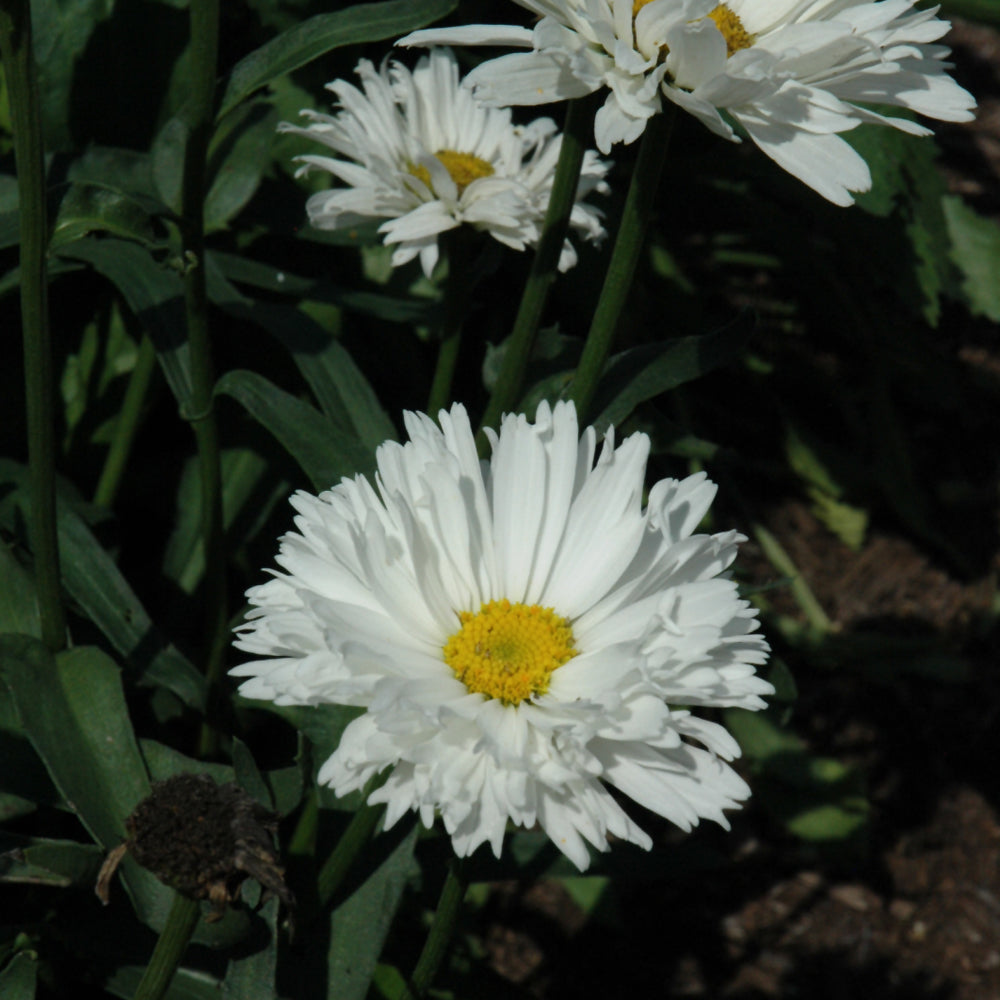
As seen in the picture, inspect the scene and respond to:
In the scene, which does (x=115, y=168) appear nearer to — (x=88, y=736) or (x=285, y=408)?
(x=285, y=408)

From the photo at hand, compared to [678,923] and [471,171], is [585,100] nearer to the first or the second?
[471,171]

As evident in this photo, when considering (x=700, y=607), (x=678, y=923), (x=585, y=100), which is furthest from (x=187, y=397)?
(x=678, y=923)

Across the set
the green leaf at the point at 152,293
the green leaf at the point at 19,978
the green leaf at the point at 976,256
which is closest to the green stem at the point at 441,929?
the green leaf at the point at 19,978

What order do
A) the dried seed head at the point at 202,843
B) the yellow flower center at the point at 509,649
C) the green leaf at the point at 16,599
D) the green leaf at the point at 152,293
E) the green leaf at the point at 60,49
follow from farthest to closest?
the green leaf at the point at 60,49 < the green leaf at the point at 152,293 < the green leaf at the point at 16,599 < the yellow flower center at the point at 509,649 < the dried seed head at the point at 202,843

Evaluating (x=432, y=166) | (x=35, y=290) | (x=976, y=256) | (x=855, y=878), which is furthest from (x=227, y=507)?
(x=976, y=256)

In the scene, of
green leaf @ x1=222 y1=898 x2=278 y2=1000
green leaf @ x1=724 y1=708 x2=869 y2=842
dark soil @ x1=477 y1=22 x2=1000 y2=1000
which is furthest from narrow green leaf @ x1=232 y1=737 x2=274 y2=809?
green leaf @ x1=724 y1=708 x2=869 y2=842

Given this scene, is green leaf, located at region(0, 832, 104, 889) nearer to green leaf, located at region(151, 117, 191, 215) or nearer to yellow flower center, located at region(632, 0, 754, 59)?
green leaf, located at region(151, 117, 191, 215)

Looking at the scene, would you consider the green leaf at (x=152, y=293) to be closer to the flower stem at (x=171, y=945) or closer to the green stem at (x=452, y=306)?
the green stem at (x=452, y=306)
